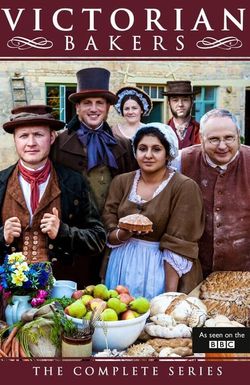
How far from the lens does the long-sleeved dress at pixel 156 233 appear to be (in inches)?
161

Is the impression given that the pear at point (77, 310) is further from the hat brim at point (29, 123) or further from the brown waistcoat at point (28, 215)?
the hat brim at point (29, 123)

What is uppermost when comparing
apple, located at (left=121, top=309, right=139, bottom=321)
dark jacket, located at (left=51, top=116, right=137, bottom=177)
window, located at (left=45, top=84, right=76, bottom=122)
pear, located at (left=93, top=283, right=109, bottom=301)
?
window, located at (left=45, top=84, right=76, bottom=122)

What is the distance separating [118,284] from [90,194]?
2.24 ft

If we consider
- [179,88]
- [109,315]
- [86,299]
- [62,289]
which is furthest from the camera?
[179,88]

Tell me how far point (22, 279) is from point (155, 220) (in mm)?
1011

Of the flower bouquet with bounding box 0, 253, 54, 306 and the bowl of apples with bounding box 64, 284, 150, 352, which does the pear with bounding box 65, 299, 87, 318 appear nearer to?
the bowl of apples with bounding box 64, 284, 150, 352

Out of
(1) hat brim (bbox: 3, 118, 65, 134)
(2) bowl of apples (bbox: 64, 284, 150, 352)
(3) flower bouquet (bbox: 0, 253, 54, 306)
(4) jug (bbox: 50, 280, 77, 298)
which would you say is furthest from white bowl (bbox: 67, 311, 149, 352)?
(1) hat brim (bbox: 3, 118, 65, 134)

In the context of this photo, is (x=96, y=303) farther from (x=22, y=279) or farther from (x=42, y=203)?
(x=42, y=203)

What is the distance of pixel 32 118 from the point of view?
3979mm

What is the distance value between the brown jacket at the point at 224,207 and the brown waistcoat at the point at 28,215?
1011 millimetres

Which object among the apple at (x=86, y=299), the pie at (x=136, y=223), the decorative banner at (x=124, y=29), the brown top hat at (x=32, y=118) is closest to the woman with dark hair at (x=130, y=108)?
the decorative banner at (x=124, y=29)

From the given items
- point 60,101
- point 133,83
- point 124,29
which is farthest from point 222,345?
point 124,29

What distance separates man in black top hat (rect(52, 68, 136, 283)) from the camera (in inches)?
167
